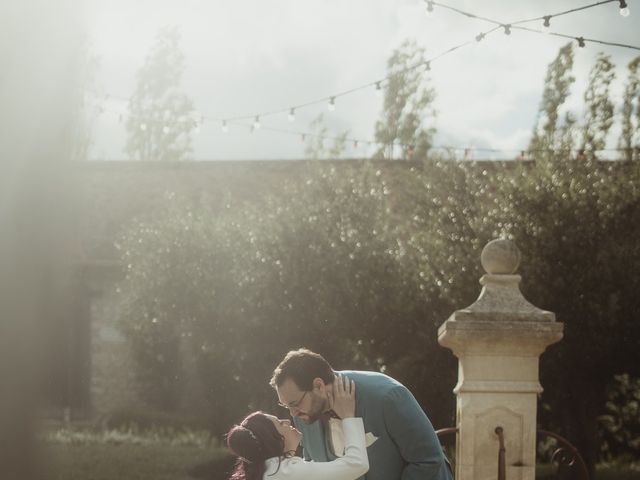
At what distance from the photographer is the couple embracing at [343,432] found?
4.44 m

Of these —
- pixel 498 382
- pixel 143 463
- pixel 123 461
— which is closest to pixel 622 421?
pixel 143 463

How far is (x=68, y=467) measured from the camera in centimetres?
1648

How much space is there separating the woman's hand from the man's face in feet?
0.15

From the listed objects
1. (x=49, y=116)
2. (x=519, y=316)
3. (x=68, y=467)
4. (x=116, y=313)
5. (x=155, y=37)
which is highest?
(x=155, y=37)

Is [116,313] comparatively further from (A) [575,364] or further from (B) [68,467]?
(A) [575,364]

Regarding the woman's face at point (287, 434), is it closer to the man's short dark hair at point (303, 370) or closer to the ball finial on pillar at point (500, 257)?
the man's short dark hair at point (303, 370)

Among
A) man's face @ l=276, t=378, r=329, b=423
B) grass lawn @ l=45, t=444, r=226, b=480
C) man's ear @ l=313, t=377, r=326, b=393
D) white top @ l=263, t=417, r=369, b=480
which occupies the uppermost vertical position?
man's ear @ l=313, t=377, r=326, b=393

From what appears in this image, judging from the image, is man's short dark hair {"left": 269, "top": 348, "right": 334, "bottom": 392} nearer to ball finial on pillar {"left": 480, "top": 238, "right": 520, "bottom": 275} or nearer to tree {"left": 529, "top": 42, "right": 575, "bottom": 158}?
ball finial on pillar {"left": 480, "top": 238, "right": 520, "bottom": 275}

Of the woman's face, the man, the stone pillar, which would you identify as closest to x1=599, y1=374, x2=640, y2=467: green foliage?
the stone pillar

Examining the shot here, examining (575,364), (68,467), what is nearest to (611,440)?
(575,364)

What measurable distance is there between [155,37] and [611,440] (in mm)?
19773

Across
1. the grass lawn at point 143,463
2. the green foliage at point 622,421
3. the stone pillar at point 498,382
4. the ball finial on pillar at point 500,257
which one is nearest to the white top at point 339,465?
the stone pillar at point 498,382

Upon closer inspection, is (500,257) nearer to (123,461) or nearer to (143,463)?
(143,463)

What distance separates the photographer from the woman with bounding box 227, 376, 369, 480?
14.5 feet
